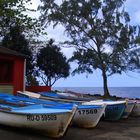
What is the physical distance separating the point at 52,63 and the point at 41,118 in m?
22.5

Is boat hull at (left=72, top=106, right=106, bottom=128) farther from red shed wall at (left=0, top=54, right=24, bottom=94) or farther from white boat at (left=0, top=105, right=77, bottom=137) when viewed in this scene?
red shed wall at (left=0, top=54, right=24, bottom=94)

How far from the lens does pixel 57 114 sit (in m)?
14.3

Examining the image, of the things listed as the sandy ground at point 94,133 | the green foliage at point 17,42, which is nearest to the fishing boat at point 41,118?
the sandy ground at point 94,133

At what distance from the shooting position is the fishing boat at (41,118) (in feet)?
47.2

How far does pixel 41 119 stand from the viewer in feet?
47.8

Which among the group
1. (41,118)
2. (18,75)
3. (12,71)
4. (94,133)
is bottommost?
(94,133)

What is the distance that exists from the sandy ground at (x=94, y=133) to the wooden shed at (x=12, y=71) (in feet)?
23.5

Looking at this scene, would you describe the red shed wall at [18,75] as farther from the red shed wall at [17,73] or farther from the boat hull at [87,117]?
the boat hull at [87,117]

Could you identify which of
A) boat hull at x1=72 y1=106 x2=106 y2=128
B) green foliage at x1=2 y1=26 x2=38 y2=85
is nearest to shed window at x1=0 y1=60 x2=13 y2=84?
green foliage at x1=2 y1=26 x2=38 y2=85

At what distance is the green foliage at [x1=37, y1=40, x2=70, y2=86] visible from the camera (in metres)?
36.9

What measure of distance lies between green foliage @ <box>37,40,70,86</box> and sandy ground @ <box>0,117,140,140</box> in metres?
17.4

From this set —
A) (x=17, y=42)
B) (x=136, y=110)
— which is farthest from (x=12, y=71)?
(x=17, y=42)

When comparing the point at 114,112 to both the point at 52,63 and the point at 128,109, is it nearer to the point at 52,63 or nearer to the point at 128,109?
the point at 128,109

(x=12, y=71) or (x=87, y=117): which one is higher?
(x=12, y=71)
